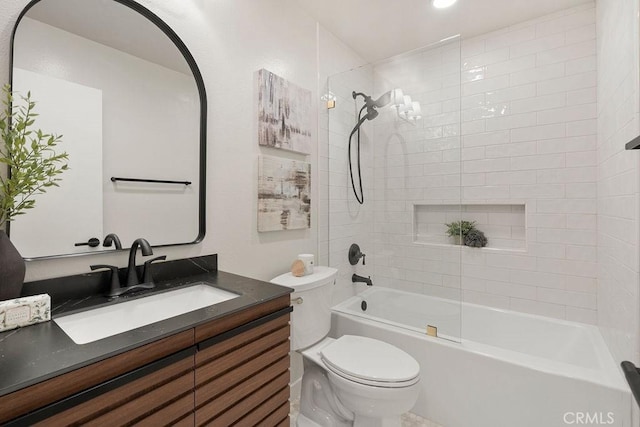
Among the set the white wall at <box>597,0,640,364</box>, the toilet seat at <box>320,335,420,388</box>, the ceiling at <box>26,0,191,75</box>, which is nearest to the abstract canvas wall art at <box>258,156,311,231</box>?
the ceiling at <box>26,0,191,75</box>

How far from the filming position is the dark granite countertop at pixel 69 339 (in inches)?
24.8

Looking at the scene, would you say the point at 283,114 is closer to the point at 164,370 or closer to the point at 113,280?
the point at 113,280

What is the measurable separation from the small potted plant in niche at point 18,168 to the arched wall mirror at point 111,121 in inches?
1.6

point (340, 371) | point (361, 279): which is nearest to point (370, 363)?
point (340, 371)

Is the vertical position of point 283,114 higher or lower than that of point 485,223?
higher

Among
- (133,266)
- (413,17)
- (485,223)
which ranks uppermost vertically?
(413,17)

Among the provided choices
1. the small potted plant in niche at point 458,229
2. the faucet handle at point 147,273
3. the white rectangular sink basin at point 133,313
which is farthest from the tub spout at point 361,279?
the faucet handle at point 147,273

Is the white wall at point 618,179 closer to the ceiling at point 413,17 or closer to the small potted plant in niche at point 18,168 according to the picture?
the ceiling at point 413,17

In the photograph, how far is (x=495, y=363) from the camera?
1.65 metres

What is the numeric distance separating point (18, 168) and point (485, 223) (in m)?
2.87

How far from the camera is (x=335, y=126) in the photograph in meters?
2.46

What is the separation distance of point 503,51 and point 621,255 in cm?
180

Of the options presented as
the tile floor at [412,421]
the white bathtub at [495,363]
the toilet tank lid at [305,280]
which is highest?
the toilet tank lid at [305,280]

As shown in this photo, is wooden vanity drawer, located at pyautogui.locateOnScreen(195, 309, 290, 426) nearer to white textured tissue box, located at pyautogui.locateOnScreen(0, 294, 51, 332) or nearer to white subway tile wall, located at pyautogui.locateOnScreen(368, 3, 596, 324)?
white textured tissue box, located at pyautogui.locateOnScreen(0, 294, 51, 332)
